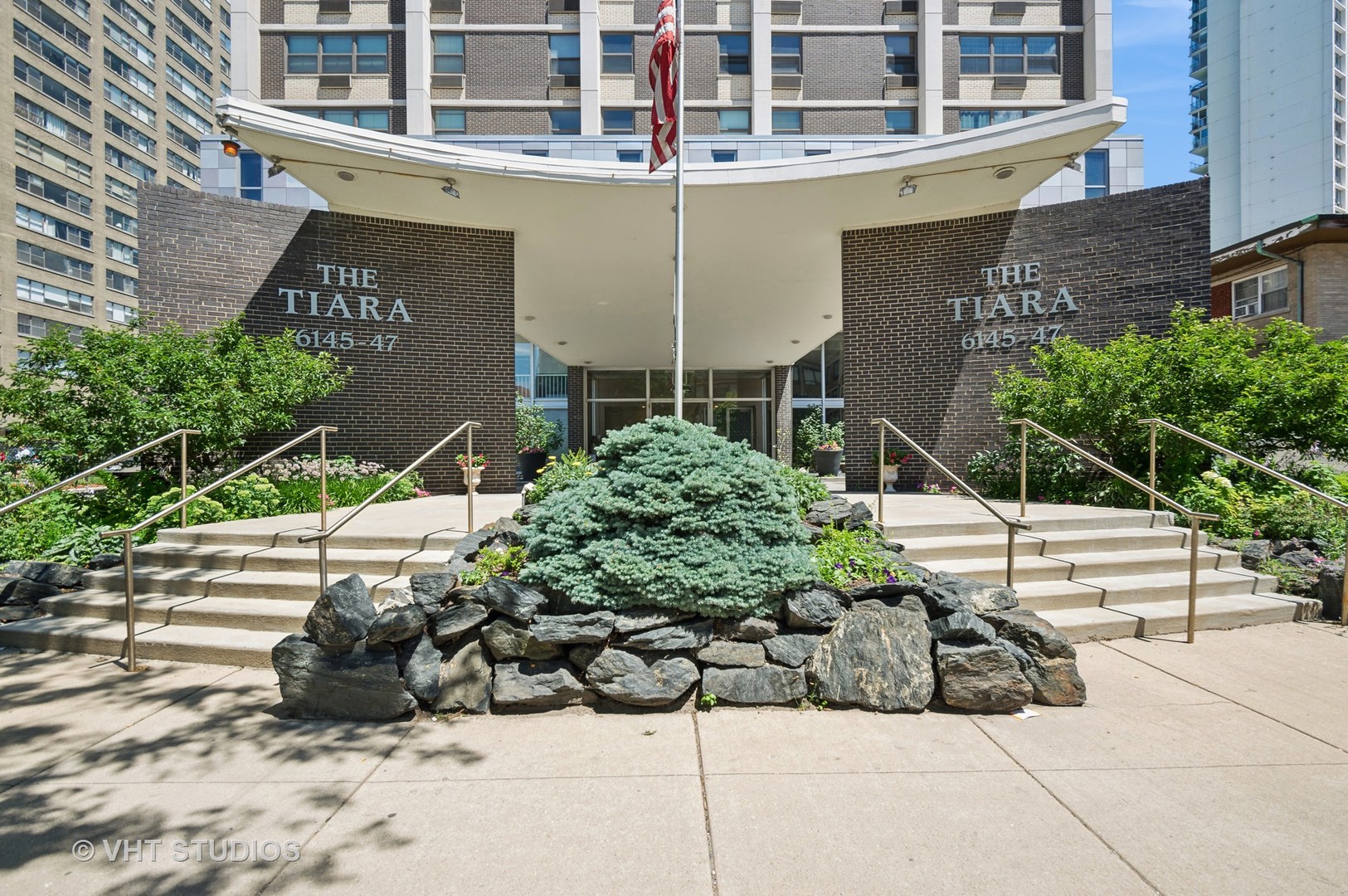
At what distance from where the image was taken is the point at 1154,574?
18.3ft

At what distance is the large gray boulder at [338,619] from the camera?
11.3 ft

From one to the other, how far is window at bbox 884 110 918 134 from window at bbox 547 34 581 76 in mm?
13142

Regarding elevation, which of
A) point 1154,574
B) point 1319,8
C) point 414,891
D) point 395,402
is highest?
point 1319,8

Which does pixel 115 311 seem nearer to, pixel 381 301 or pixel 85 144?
pixel 85 144

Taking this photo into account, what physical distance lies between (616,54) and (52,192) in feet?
139

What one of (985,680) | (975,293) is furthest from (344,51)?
(985,680)

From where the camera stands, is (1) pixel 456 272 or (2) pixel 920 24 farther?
(2) pixel 920 24

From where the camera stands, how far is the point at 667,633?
3.76m

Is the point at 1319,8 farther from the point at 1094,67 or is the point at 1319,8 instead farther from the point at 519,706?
the point at 519,706

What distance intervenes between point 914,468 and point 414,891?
9.64m

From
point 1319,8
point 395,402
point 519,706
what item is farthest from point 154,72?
point 1319,8

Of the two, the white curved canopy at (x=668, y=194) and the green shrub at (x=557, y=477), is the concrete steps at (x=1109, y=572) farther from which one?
the white curved canopy at (x=668, y=194)

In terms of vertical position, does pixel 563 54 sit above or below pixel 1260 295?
above

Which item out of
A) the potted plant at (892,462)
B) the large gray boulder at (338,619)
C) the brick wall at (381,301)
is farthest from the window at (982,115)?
the large gray boulder at (338,619)
